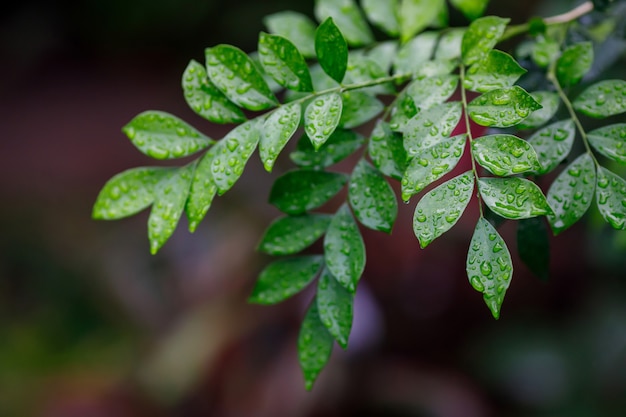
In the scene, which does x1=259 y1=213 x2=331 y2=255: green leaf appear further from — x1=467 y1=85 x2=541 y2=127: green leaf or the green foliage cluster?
x1=467 y1=85 x2=541 y2=127: green leaf

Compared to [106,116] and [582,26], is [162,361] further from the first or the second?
[106,116]

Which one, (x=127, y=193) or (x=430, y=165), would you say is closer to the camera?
(x=430, y=165)

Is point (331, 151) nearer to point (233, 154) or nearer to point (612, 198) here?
point (233, 154)

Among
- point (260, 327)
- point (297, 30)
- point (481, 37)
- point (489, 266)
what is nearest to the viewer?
point (489, 266)

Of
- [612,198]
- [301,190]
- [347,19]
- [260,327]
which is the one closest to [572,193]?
[612,198]

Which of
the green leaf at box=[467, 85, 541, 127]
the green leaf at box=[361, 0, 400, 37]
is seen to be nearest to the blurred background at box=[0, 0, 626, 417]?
the green leaf at box=[361, 0, 400, 37]

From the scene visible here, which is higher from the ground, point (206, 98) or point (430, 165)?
point (206, 98)

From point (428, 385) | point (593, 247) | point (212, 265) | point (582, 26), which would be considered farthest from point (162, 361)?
point (582, 26)

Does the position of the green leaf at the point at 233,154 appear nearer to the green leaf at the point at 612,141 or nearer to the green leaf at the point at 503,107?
the green leaf at the point at 503,107
